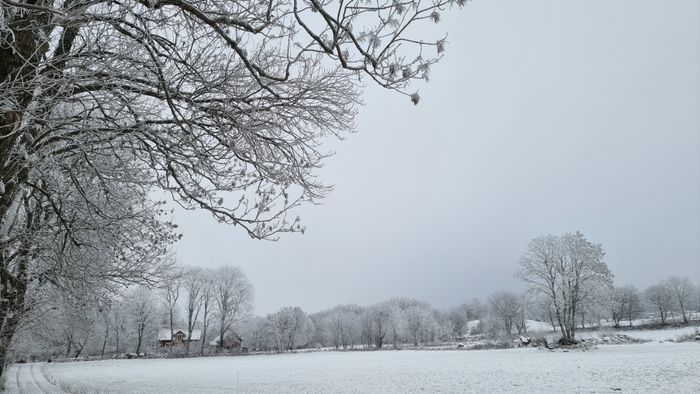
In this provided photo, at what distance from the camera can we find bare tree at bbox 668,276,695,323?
95562mm

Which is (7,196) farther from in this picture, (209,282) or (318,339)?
(318,339)

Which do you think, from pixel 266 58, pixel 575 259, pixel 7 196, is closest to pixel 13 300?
pixel 7 196

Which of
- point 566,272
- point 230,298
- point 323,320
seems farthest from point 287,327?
point 566,272

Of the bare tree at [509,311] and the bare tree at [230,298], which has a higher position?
the bare tree at [230,298]

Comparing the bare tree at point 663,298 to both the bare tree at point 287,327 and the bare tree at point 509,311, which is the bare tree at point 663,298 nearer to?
the bare tree at point 509,311

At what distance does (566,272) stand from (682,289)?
257 feet

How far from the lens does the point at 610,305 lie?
4481 centimetres

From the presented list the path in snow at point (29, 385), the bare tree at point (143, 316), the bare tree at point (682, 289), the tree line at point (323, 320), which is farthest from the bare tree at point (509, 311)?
the path in snow at point (29, 385)

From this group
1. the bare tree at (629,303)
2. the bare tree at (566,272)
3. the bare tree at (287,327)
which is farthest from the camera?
the bare tree at (629,303)

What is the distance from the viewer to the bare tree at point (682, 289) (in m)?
95.6

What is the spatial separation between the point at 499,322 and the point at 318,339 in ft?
161

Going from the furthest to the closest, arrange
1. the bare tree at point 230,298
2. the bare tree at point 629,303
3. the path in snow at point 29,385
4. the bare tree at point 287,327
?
1. the bare tree at point 629,303
2. the bare tree at point 287,327
3. the bare tree at point 230,298
4. the path in snow at point 29,385

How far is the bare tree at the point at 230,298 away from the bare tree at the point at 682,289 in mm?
95101

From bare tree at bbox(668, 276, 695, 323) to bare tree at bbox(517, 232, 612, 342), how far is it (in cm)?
7093
